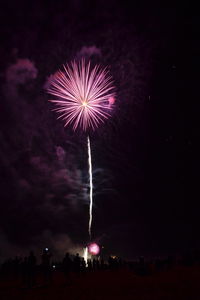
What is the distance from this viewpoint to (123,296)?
11.2 m

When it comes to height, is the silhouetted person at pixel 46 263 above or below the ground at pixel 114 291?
above

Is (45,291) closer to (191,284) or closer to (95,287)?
(95,287)

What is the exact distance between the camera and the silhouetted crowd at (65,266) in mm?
14617

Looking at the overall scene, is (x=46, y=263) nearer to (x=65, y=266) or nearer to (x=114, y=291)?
(x=65, y=266)

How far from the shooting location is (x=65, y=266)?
1562 centimetres

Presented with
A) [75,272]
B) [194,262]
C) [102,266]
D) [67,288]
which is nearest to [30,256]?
[67,288]

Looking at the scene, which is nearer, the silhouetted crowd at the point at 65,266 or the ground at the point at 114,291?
the ground at the point at 114,291

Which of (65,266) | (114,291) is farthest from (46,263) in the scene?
(114,291)

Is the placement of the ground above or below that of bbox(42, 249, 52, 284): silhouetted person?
below

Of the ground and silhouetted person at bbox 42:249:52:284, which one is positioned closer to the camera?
the ground

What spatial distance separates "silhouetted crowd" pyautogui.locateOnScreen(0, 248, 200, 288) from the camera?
14.6 m

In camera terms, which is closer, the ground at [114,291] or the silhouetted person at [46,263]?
the ground at [114,291]

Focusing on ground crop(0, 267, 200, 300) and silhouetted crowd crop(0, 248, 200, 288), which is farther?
silhouetted crowd crop(0, 248, 200, 288)

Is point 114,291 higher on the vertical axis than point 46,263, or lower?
lower
